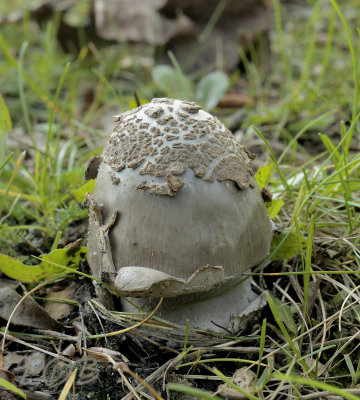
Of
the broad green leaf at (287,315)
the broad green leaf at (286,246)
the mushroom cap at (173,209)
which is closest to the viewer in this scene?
the mushroom cap at (173,209)

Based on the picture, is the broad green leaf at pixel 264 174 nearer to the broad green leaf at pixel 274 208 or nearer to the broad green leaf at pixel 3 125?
the broad green leaf at pixel 274 208

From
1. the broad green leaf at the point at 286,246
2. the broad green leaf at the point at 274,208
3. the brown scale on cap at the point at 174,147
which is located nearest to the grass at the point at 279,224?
the broad green leaf at the point at 286,246

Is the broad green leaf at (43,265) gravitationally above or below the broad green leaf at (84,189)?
below

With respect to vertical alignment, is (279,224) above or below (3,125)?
below

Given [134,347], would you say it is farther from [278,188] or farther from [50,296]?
[278,188]

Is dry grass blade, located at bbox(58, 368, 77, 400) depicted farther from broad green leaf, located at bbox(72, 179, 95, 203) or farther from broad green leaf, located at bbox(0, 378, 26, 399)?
broad green leaf, located at bbox(72, 179, 95, 203)

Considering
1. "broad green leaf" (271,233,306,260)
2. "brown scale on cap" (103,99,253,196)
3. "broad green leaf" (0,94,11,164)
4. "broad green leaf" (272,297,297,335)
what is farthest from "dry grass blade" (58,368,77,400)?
"broad green leaf" (0,94,11,164)

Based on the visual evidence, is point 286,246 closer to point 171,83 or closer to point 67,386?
point 67,386

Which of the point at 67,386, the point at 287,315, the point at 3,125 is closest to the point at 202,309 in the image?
the point at 287,315
